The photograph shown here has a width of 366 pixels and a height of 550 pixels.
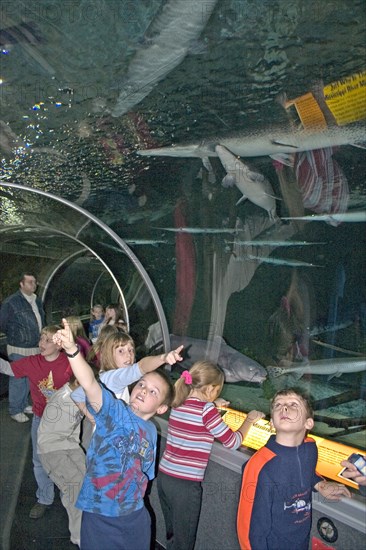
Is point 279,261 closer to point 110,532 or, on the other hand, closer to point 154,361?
point 154,361

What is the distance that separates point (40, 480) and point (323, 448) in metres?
2.30

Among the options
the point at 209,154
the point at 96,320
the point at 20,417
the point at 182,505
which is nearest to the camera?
the point at 182,505

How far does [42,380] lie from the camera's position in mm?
3984

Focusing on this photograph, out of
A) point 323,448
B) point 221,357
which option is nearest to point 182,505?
point 323,448

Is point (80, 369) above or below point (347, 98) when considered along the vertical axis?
below

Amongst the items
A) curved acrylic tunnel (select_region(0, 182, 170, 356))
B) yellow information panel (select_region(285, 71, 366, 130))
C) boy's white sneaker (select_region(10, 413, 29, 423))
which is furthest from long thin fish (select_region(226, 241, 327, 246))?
boy's white sneaker (select_region(10, 413, 29, 423))

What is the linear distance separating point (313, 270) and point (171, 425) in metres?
2.41

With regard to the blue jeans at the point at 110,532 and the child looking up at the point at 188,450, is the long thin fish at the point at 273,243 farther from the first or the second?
the blue jeans at the point at 110,532

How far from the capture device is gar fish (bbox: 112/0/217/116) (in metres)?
2.80

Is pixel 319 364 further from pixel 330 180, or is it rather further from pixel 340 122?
pixel 340 122

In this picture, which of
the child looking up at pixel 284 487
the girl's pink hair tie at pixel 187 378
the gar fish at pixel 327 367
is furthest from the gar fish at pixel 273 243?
the child looking up at pixel 284 487

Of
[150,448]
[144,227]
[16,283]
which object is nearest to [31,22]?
[150,448]

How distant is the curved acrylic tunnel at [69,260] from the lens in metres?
5.44

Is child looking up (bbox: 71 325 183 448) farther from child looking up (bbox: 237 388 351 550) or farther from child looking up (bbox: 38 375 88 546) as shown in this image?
child looking up (bbox: 237 388 351 550)
